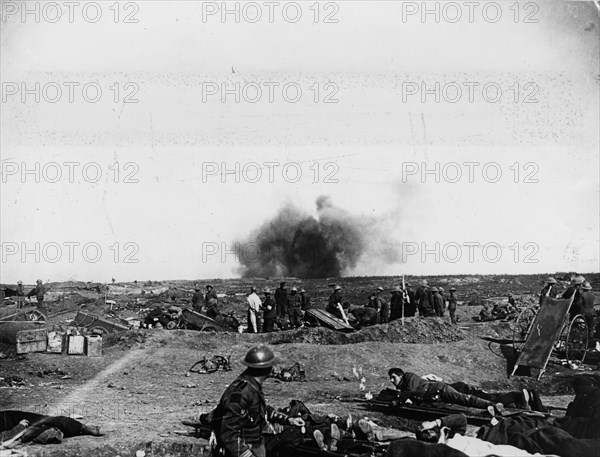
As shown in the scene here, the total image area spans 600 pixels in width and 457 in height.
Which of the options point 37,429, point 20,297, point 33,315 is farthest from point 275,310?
point 37,429

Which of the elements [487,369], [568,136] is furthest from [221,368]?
[568,136]

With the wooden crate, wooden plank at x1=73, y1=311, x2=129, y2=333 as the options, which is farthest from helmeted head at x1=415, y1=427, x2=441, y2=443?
wooden plank at x1=73, y1=311, x2=129, y2=333

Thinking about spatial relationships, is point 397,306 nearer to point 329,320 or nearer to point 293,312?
point 329,320

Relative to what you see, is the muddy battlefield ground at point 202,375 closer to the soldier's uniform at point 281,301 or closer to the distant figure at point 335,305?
the distant figure at point 335,305

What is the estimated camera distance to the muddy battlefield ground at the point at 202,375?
8.84m

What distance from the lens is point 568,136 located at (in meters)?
12.9

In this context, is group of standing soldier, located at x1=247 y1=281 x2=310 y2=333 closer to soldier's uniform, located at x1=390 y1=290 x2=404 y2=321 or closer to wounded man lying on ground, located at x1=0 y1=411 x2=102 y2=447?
soldier's uniform, located at x1=390 y1=290 x2=404 y2=321

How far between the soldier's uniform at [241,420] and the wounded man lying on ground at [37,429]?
331 cm

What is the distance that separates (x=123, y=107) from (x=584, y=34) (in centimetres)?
831

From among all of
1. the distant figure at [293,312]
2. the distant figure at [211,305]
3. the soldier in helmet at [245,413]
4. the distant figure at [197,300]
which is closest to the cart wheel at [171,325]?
the distant figure at [211,305]

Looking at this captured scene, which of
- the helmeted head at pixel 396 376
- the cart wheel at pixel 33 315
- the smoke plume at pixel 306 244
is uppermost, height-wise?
the smoke plume at pixel 306 244

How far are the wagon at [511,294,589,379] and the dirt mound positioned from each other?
111 inches

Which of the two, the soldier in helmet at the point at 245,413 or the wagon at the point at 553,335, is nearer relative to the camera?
the soldier in helmet at the point at 245,413

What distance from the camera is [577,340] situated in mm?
11859
